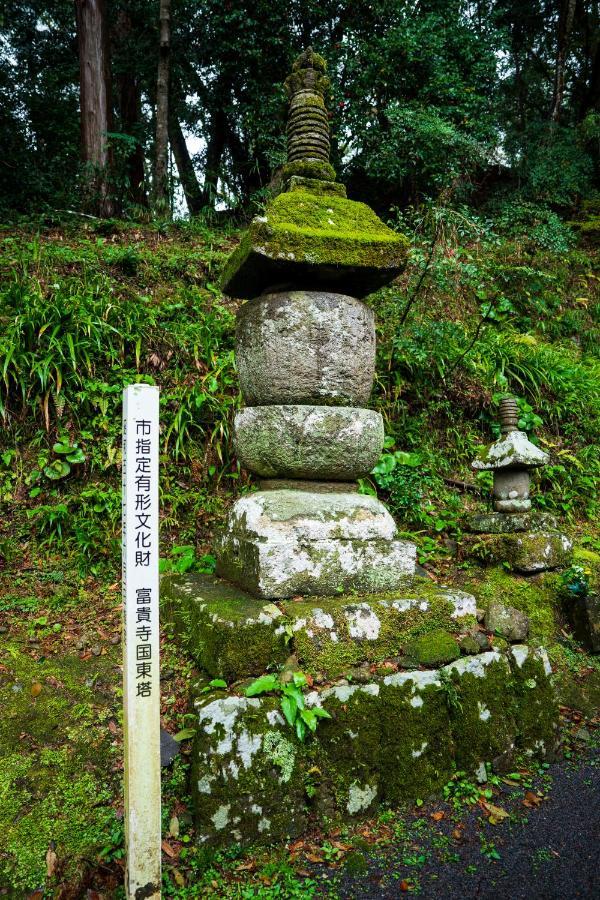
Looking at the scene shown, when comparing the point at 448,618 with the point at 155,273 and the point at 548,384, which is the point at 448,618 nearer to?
the point at 548,384

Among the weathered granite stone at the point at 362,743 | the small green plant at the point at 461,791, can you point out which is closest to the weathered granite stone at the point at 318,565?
the weathered granite stone at the point at 362,743

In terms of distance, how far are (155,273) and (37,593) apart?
3.84 m

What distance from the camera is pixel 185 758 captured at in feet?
7.50

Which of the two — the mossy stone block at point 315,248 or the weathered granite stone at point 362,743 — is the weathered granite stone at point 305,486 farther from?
the mossy stone block at point 315,248

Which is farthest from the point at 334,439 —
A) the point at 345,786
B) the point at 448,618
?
the point at 345,786

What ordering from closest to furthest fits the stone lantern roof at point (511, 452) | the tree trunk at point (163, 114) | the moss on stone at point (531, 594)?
1. the moss on stone at point (531, 594)
2. the stone lantern roof at point (511, 452)
3. the tree trunk at point (163, 114)

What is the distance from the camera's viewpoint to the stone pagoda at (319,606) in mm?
2105

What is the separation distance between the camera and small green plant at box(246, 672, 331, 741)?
211 centimetres

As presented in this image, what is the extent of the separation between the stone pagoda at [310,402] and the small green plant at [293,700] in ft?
1.28

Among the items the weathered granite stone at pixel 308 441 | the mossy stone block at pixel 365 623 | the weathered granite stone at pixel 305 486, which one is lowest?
the mossy stone block at pixel 365 623

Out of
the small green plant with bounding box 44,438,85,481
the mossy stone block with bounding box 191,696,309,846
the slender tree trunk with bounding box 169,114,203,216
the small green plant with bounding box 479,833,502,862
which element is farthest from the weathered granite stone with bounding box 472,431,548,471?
the slender tree trunk with bounding box 169,114,203,216

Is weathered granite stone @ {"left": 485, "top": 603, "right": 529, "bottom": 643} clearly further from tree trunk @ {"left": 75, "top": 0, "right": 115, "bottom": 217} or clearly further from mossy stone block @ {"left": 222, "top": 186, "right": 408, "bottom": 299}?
tree trunk @ {"left": 75, "top": 0, "right": 115, "bottom": 217}

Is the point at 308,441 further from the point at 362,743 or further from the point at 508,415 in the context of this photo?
the point at 508,415

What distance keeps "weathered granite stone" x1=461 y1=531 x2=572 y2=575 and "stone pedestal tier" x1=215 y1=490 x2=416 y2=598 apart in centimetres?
153
